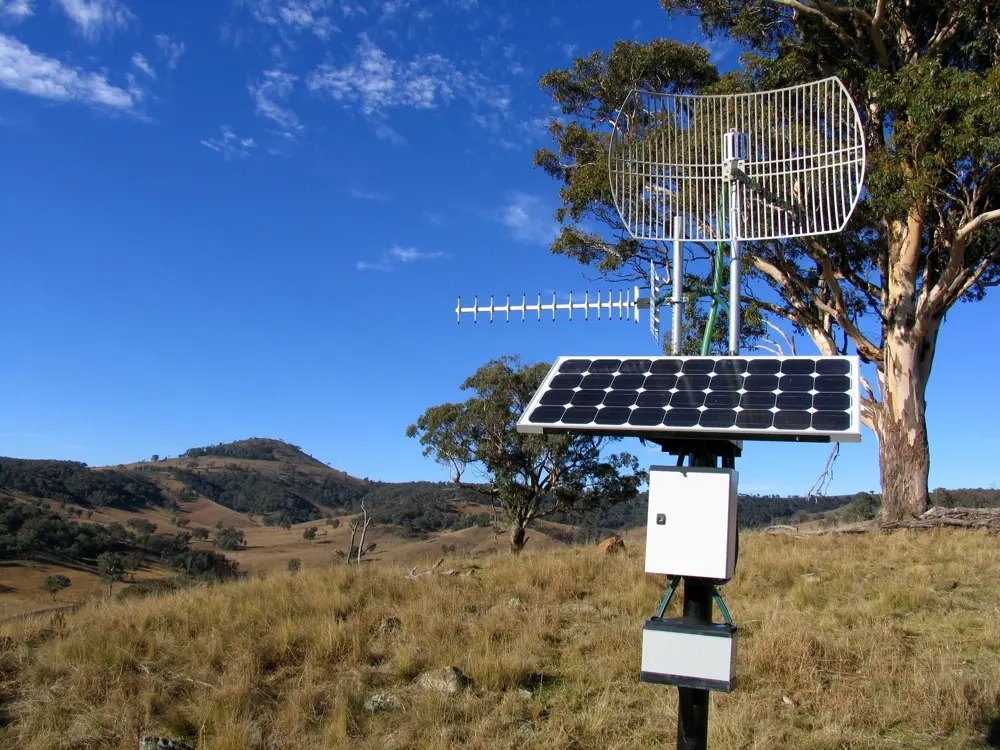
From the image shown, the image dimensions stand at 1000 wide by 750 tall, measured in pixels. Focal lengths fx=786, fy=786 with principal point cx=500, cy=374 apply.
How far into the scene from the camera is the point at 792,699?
6.14 metres

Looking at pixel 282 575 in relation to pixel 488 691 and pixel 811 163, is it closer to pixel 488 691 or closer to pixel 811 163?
pixel 488 691

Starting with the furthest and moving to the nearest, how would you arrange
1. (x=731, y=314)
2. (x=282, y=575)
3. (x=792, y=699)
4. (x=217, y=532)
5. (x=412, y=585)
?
1. (x=217, y=532)
2. (x=282, y=575)
3. (x=412, y=585)
4. (x=792, y=699)
5. (x=731, y=314)

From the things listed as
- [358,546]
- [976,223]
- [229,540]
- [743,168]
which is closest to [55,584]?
[358,546]

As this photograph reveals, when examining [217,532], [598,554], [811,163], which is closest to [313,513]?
[217,532]

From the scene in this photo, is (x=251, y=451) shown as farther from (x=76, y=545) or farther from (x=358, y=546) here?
(x=358, y=546)

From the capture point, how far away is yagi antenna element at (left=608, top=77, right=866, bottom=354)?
6219mm

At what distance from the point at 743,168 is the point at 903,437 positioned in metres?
11.9

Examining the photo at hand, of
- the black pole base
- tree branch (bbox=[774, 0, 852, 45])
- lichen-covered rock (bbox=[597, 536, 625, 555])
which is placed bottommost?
the black pole base

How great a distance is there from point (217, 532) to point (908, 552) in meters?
80.2

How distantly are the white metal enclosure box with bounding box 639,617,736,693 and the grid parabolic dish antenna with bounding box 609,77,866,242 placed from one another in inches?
122

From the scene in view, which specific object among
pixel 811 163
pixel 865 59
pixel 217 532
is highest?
pixel 865 59

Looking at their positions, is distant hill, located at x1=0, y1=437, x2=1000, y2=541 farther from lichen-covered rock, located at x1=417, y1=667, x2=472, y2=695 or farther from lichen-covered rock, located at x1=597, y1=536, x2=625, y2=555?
lichen-covered rock, located at x1=417, y1=667, x2=472, y2=695

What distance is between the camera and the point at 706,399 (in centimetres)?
400

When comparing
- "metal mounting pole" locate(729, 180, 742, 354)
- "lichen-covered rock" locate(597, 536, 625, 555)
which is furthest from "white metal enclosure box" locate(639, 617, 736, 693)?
"lichen-covered rock" locate(597, 536, 625, 555)
